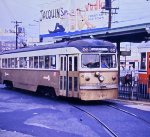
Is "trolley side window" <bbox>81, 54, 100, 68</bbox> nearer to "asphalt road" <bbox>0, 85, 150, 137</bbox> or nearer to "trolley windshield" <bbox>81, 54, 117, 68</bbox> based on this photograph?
"trolley windshield" <bbox>81, 54, 117, 68</bbox>

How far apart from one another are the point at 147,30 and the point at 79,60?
15.3 feet

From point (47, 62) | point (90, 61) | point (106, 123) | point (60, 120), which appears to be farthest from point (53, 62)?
point (106, 123)

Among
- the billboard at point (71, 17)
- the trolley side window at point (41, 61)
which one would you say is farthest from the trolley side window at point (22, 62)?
the billboard at point (71, 17)

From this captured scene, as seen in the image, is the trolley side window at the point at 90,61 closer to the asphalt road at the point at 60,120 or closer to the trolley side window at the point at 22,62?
the asphalt road at the point at 60,120

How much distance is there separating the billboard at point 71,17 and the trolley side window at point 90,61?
3793cm

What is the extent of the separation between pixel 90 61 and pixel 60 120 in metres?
4.89

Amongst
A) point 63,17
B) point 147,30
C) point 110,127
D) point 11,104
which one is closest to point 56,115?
point 110,127

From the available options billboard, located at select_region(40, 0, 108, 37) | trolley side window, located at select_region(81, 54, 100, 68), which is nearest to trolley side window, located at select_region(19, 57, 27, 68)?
trolley side window, located at select_region(81, 54, 100, 68)

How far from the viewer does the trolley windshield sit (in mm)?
16953

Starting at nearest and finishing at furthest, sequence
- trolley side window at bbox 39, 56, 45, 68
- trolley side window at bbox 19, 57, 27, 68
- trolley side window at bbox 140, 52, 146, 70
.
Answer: trolley side window at bbox 39, 56, 45, 68 < trolley side window at bbox 140, 52, 146, 70 < trolley side window at bbox 19, 57, 27, 68

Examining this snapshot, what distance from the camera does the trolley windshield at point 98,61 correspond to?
55.6 ft

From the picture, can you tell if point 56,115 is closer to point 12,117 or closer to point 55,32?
point 12,117

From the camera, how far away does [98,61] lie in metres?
17.2

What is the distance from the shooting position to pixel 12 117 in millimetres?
13555
